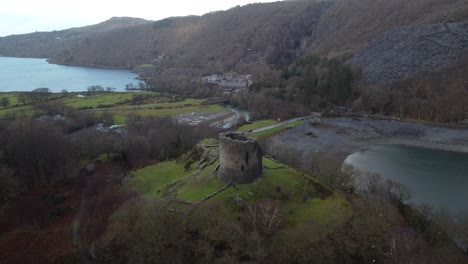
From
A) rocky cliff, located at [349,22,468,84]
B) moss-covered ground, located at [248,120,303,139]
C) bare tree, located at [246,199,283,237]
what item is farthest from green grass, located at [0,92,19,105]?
rocky cliff, located at [349,22,468,84]

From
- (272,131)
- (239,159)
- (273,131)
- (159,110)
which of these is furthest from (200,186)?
(159,110)

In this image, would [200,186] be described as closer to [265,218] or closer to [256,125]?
[265,218]

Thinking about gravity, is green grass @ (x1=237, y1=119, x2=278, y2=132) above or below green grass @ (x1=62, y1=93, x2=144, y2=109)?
below

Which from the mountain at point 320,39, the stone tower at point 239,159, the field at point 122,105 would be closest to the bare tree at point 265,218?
the stone tower at point 239,159

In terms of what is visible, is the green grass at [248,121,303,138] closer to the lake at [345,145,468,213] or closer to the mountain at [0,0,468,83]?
the lake at [345,145,468,213]

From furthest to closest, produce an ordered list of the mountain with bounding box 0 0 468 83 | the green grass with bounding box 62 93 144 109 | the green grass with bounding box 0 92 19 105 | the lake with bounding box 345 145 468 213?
the green grass with bounding box 62 93 144 109
the green grass with bounding box 0 92 19 105
the mountain with bounding box 0 0 468 83
the lake with bounding box 345 145 468 213
